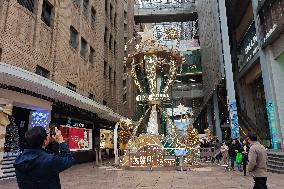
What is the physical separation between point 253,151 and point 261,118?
24571 mm

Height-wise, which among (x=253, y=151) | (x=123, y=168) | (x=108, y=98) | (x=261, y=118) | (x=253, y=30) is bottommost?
(x=123, y=168)

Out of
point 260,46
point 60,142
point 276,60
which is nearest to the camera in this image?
point 60,142

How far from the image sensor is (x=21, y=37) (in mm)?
12852

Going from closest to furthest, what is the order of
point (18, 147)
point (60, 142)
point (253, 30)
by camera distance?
point (60, 142) < point (18, 147) < point (253, 30)

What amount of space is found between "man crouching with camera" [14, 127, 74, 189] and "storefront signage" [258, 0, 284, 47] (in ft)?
57.8

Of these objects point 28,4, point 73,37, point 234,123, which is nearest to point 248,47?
point 234,123

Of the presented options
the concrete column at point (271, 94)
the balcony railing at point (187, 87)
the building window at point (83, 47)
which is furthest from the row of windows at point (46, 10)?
the balcony railing at point (187, 87)

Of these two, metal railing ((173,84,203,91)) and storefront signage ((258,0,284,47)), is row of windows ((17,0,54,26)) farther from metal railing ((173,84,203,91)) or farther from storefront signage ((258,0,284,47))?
metal railing ((173,84,203,91))

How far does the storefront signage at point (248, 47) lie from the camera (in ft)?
82.0

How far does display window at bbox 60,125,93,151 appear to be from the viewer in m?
17.1

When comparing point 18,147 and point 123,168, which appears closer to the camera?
point 18,147

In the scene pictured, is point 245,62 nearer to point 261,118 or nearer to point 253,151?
point 261,118

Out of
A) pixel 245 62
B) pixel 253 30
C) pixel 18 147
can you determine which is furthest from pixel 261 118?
pixel 18 147

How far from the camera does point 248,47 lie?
1065 inches
